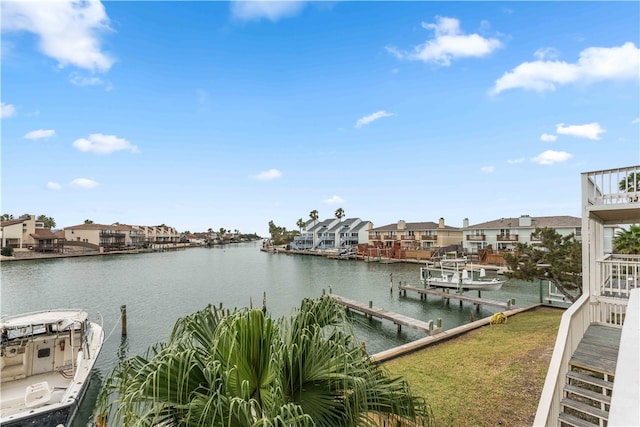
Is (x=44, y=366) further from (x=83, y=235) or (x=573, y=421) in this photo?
(x=83, y=235)

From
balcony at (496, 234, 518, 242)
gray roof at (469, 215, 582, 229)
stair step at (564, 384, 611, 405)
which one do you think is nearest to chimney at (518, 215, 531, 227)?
gray roof at (469, 215, 582, 229)

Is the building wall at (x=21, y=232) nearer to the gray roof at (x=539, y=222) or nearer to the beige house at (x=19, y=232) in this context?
the beige house at (x=19, y=232)

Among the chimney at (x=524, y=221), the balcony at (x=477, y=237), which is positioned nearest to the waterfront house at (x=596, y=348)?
the chimney at (x=524, y=221)

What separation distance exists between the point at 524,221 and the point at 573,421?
5244cm

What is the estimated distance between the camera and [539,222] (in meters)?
49.5

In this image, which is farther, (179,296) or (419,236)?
(419,236)

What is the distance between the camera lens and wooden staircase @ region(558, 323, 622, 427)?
5.84 meters

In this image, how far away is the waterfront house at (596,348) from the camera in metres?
2.35

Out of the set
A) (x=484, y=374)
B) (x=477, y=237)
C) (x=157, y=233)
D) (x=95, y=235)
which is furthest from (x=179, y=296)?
(x=157, y=233)

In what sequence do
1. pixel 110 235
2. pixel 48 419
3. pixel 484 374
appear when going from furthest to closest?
pixel 110 235
pixel 484 374
pixel 48 419

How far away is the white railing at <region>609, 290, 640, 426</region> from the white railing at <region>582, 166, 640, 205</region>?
6965 mm

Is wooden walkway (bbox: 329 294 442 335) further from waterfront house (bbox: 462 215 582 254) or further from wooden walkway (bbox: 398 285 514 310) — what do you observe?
waterfront house (bbox: 462 215 582 254)

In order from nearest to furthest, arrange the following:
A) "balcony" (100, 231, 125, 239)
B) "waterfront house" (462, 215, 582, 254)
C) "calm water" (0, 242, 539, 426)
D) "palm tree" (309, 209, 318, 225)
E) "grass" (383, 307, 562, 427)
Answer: "grass" (383, 307, 562, 427) < "calm water" (0, 242, 539, 426) < "waterfront house" (462, 215, 582, 254) < "balcony" (100, 231, 125, 239) < "palm tree" (309, 209, 318, 225)

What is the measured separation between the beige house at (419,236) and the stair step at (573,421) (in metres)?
56.7
